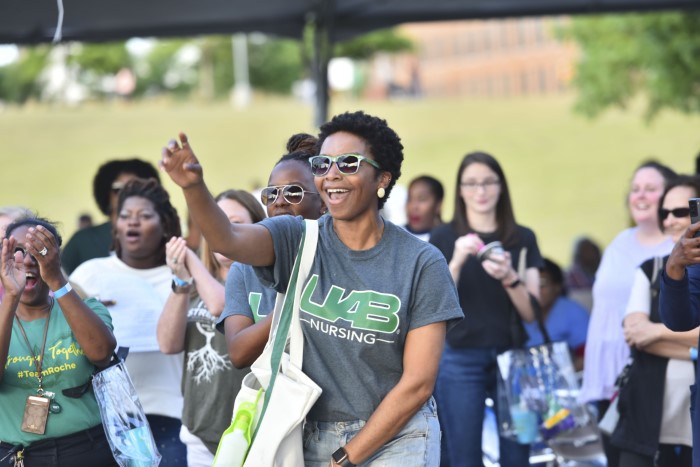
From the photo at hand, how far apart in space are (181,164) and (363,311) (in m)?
0.89

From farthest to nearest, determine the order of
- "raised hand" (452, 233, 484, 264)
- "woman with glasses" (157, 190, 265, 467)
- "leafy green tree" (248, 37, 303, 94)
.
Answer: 1. "leafy green tree" (248, 37, 303, 94)
2. "raised hand" (452, 233, 484, 264)
3. "woman with glasses" (157, 190, 265, 467)

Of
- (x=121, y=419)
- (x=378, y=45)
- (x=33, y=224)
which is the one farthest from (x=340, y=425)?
(x=378, y=45)

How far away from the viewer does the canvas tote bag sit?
386 centimetres

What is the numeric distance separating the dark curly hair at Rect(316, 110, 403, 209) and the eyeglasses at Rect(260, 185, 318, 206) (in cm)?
64

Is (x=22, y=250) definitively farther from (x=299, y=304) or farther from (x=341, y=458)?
(x=341, y=458)

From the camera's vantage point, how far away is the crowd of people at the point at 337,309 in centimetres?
Answer: 395

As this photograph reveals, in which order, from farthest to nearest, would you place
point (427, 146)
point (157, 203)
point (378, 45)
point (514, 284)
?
point (378, 45) < point (427, 146) < point (514, 284) < point (157, 203)

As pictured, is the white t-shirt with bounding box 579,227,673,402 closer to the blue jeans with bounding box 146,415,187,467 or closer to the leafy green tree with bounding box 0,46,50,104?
the blue jeans with bounding box 146,415,187,467

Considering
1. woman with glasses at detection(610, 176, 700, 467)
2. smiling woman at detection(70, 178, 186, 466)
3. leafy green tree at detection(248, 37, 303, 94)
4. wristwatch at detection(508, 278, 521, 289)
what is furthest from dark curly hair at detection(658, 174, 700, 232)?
leafy green tree at detection(248, 37, 303, 94)

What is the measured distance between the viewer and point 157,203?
21.4 feet

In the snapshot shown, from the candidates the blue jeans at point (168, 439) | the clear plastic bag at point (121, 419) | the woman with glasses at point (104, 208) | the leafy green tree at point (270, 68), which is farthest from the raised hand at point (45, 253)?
the leafy green tree at point (270, 68)

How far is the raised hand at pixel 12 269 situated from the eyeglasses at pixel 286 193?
1.05 m

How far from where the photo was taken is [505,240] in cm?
702

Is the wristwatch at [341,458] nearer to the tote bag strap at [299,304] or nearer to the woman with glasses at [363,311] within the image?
the woman with glasses at [363,311]
